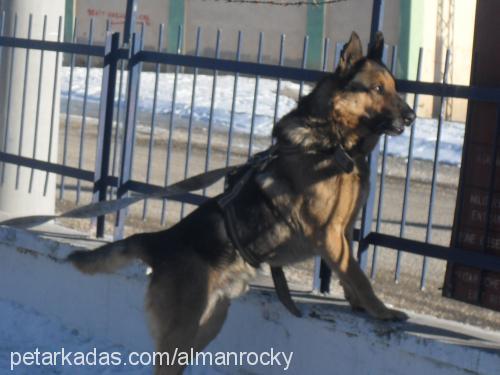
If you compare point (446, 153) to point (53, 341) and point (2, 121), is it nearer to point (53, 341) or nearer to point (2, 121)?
point (2, 121)

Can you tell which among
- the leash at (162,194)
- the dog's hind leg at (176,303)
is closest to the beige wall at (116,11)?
the leash at (162,194)

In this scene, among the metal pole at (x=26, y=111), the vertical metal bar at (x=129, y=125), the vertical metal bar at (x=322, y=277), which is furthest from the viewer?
the metal pole at (x=26, y=111)

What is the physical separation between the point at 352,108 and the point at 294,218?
0.61 m

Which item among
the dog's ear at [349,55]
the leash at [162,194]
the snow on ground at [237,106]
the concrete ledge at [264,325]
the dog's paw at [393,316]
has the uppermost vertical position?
the dog's ear at [349,55]

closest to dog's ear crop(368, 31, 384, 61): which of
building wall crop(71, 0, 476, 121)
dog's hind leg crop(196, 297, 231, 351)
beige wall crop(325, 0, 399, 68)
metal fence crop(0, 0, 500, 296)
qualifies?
metal fence crop(0, 0, 500, 296)

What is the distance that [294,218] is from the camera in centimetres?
487

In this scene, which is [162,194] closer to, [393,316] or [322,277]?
[322,277]

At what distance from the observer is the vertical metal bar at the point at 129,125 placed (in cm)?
640

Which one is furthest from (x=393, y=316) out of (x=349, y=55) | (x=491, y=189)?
(x=349, y=55)

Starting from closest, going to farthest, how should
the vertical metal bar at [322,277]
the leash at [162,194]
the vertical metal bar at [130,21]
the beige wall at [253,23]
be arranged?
the leash at [162,194]
the vertical metal bar at [322,277]
the vertical metal bar at [130,21]
the beige wall at [253,23]

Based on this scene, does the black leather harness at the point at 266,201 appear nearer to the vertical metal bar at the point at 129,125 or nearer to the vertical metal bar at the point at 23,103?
the vertical metal bar at the point at 129,125

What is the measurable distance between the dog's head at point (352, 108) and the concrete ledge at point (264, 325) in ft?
3.10

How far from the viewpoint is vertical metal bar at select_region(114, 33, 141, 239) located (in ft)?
21.0

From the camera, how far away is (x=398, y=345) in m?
4.81
